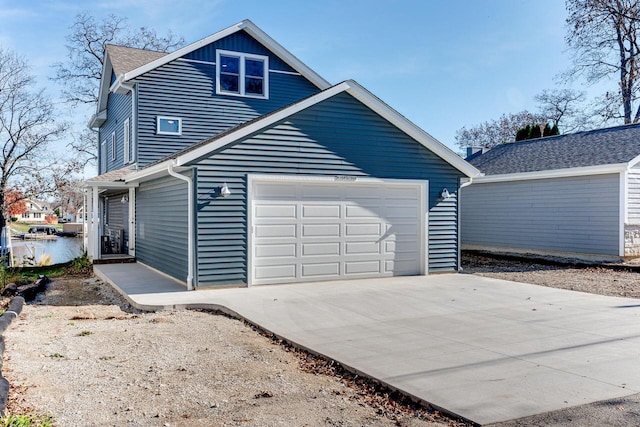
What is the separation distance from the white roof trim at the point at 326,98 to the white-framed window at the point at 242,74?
173 inches

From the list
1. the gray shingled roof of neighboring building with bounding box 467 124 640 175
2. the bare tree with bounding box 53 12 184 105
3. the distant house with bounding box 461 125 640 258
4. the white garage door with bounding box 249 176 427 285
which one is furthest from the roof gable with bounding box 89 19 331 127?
the bare tree with bounding box 53 12 184 105

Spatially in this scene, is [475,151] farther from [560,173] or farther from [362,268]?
[362,268]

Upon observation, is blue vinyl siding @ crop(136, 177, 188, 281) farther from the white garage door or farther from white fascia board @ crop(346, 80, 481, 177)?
white fascia board @ crop(346, 80, 481, 177)

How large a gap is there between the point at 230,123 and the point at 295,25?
4079 mm

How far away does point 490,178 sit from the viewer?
18.2 m

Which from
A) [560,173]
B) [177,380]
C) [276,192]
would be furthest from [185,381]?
[560,173]

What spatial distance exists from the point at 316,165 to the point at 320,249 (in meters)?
1.77

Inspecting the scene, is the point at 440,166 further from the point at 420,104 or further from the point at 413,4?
the point at 420,104

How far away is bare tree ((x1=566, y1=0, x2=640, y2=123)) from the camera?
25766mm

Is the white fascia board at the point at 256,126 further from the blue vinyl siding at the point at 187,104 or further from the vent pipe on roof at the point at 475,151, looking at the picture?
the vent pipe on roof at the point at 475,151

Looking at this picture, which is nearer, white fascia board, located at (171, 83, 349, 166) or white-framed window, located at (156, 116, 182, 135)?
white fascia board, located at (171, 83, 349, 166)

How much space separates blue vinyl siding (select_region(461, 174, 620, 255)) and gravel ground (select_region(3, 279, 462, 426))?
12.2 m

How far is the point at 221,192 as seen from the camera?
9469 mm

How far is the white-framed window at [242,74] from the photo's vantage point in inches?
592
